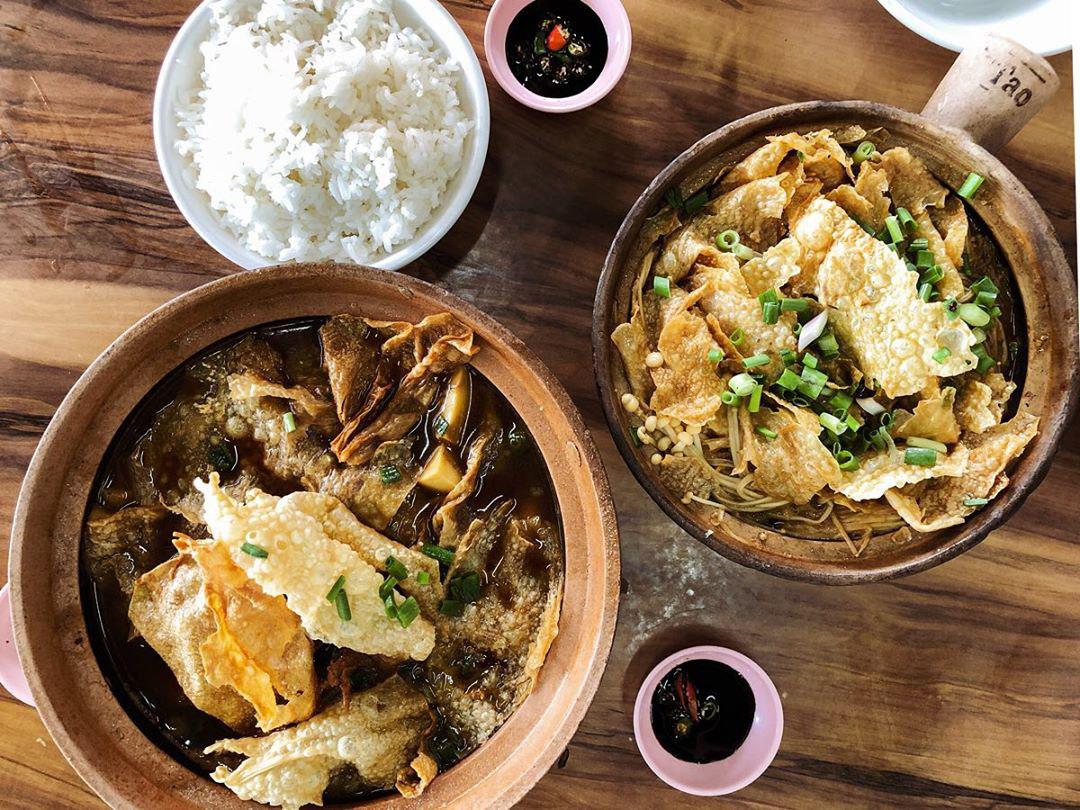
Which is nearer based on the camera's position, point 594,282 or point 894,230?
point 894,230

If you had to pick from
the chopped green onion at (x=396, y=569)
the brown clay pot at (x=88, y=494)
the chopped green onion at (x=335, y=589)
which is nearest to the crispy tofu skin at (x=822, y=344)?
the brown clay pot at (x=88, y=494)

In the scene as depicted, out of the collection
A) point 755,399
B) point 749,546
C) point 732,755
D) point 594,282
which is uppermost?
point 755,399

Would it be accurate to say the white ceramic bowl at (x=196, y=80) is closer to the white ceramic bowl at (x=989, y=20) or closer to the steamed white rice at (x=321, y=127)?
the steamed white rice at (x=321, y=127)

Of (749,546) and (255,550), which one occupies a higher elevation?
(749,546)

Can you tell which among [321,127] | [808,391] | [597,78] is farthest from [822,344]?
[321,127]

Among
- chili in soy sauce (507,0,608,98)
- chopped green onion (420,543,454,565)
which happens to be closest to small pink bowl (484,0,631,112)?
chili in soy sauce (507,0,608,98)

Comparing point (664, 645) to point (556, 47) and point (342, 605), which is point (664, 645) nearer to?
→ point (342, 605)

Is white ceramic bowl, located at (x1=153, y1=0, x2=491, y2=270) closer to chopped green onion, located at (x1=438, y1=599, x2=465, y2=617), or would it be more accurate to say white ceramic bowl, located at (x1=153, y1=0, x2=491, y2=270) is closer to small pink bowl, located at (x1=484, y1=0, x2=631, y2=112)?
small pink bowl, located at (x1=484, y1=0, x2=631, y2=112)

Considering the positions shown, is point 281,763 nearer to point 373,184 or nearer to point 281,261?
point 281,261
